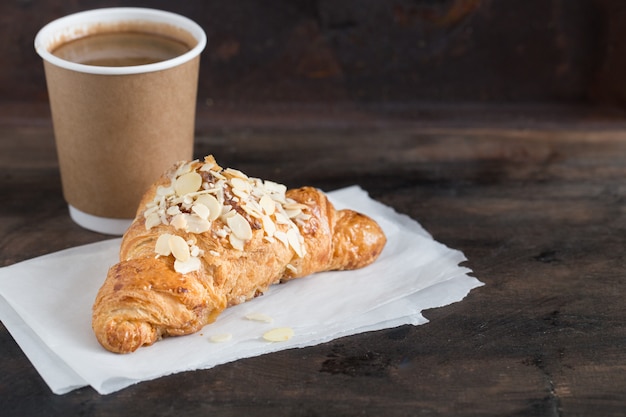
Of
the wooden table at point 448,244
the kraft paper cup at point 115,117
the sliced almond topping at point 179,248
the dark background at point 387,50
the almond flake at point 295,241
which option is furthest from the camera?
the dark background at point 387,50

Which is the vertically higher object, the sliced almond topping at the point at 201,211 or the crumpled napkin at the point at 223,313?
the sliced almond topping at the point at 201,211

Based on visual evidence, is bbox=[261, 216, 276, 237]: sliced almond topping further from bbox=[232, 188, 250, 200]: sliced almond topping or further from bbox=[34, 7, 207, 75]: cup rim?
bbox=[34, 7, 207, 75]: cup rim

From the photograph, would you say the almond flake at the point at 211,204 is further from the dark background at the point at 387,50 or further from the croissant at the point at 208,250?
the dark background at the point at 387,50

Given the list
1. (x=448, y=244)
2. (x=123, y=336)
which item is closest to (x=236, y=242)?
(x=123, y=336)

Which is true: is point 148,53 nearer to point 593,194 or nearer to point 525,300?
point 525,300

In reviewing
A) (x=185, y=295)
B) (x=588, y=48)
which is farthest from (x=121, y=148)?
(x=588, y=48)

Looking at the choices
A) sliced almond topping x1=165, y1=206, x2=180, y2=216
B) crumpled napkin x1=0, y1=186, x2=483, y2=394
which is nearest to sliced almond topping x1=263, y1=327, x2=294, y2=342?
crumpled napkin x1=0, y1=186, x2=483, y2=394

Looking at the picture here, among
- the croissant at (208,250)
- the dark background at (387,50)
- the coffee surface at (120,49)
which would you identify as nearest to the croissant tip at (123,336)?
the croissant at (208,250)
